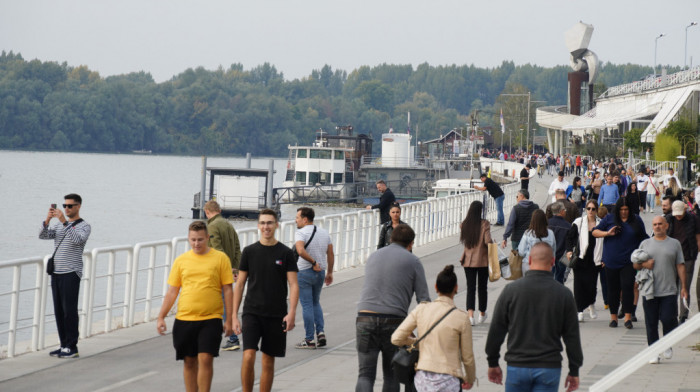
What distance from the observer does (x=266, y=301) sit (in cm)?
900

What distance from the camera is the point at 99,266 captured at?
38.7m

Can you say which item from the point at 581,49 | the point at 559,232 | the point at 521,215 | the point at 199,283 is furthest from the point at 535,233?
the point at 581,49

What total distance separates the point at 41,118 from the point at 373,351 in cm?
16338

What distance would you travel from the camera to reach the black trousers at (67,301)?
11547 mm

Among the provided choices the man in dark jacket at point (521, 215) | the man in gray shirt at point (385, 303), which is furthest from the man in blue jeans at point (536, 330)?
the man in dark jacket at point (521, 215)

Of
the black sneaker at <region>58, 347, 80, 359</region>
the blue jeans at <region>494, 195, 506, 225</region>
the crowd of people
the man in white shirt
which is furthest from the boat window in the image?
the black sneaker at <region>58, 347, 80, 359</region>

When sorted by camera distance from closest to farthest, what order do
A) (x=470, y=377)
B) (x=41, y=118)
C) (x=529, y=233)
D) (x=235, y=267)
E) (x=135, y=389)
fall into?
(x=470, y=377), (x=135, y=389), (x=235, y=267), (x=529, y=233), (x=41, y=118)

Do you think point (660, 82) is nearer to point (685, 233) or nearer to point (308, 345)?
point (685, 233)

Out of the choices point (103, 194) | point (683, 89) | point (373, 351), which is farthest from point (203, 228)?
point (103, 194)

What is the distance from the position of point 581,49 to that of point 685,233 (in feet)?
325

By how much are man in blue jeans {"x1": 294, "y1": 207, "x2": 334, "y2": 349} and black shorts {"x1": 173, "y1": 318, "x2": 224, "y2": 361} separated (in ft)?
11.5

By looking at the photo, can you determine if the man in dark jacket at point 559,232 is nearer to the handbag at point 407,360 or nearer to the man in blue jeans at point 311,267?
the man in blue jeans at point 311,267

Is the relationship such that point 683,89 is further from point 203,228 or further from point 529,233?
point 203,228

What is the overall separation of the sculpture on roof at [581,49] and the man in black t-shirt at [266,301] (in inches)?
4038
